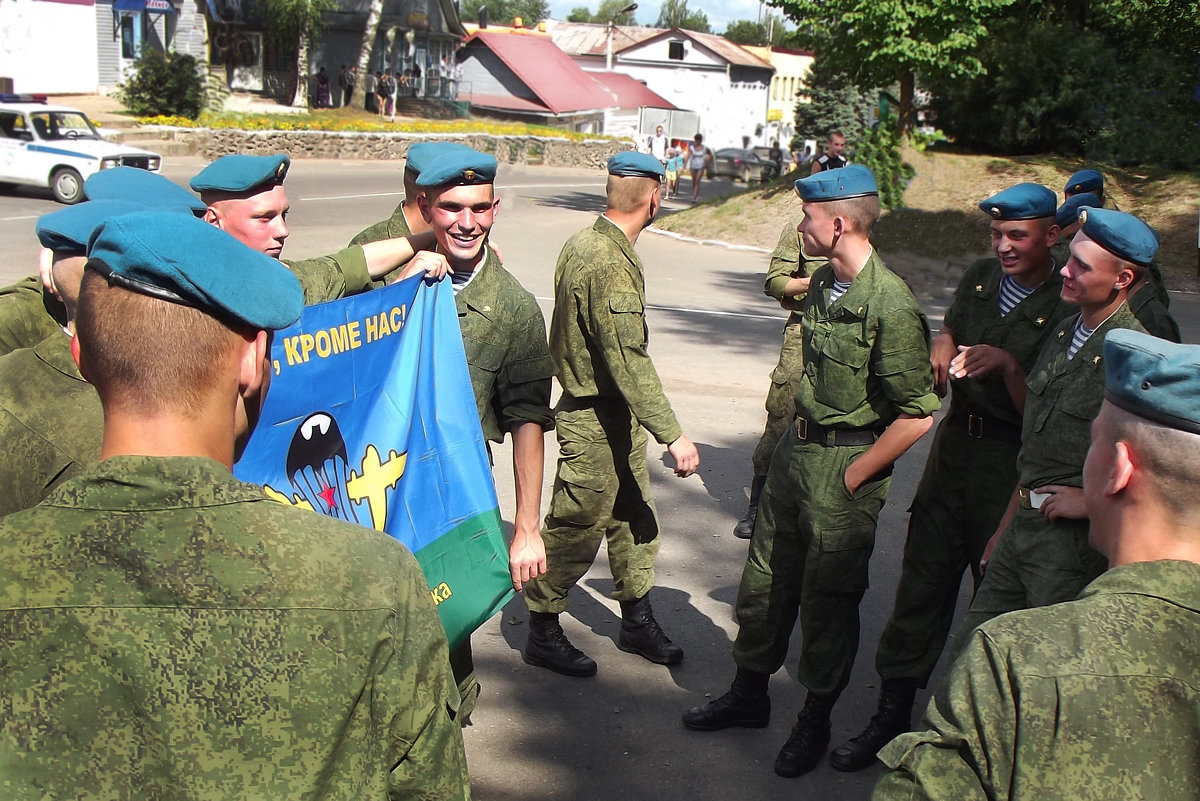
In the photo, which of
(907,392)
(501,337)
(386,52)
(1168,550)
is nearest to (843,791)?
(907,392)

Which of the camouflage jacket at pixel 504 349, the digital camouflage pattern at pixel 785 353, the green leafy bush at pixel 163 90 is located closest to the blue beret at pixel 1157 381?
the camouflage jacket at pixel 504 349

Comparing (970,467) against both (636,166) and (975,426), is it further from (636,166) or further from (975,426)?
(636,166)

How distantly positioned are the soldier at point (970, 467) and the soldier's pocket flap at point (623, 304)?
47.8 inches

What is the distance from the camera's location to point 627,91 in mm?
64812

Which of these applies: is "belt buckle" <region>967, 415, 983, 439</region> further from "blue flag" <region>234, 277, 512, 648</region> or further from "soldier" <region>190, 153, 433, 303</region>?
"soldier" <region>190, 153, 433, 303</region>

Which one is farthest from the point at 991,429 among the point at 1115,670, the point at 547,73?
the point at 547,73

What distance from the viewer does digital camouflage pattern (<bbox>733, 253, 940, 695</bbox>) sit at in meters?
3.94

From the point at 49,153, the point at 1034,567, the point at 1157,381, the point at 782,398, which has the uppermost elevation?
the point at 1157,381

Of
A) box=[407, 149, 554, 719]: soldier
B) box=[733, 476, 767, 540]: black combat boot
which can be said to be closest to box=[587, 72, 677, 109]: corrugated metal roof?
box=[733, 476, 767, 540]: black combat boot

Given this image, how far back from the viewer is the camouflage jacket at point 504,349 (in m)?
3.82

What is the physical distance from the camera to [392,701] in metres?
1.61

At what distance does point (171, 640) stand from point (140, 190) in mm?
2182

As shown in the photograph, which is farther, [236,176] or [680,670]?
[680,670]

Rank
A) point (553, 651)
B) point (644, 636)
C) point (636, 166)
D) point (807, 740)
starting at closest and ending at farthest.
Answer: point (807, 740)
point (636, 166)
point (553, 651)
point (644, 636)
